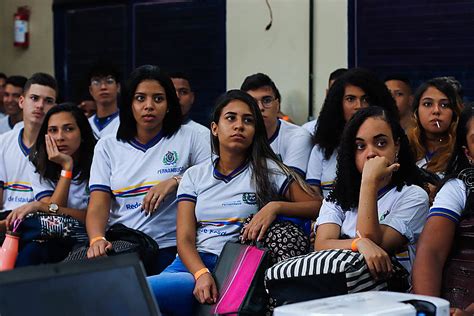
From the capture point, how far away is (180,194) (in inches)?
167

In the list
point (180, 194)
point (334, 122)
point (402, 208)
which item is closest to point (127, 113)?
point (180, 194)

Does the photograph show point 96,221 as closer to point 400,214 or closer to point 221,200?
point 221,200

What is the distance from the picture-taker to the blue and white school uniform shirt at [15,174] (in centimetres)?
536

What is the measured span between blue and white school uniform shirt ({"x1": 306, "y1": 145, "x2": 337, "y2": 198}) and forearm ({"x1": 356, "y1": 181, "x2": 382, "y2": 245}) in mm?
1030

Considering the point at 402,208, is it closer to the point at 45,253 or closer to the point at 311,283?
the point at 311,283

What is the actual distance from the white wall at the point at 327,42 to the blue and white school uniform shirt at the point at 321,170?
6.26 feet

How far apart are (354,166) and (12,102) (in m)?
4.53

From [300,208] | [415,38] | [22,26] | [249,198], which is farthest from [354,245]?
[22,26]

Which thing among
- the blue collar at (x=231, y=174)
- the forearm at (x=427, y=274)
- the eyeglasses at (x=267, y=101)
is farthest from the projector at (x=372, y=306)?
the eyeglasses at (x=267, y=101)

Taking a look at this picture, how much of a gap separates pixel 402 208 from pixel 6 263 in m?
2.16

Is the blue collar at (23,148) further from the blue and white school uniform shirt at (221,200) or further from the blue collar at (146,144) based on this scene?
the blue and white school uniform shirt at (221,200)

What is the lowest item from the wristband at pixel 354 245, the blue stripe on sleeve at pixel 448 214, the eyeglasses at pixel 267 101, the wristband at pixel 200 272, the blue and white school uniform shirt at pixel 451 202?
the wristband at pixel 200 272

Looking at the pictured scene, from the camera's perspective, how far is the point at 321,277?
3.26m

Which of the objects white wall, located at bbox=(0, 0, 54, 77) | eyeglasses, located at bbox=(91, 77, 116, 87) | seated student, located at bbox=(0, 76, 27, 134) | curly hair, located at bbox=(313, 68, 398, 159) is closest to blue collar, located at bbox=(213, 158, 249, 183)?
curly hair, located at bbox=(313, 68, 398, 159)
